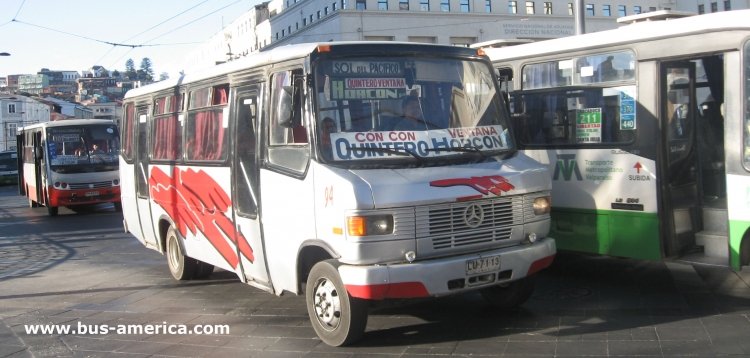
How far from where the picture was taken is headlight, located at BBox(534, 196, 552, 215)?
7141 mm

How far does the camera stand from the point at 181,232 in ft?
33.7

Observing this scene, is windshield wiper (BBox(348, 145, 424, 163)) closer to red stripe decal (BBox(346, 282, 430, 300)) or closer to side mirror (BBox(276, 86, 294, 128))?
side mirror (BBox(276, 86, 294, 128))

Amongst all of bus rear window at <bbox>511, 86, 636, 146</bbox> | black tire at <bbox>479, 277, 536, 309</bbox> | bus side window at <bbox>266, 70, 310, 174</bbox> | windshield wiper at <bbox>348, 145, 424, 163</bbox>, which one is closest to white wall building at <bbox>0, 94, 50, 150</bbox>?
bus rear window at <bbox>511, 86, 636, 146</bbox>

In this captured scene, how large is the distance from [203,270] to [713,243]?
6742 millimetres

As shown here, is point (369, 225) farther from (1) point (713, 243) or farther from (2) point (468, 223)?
(1) point (713, 243)

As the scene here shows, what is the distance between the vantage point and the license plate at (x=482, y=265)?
6.57 metres

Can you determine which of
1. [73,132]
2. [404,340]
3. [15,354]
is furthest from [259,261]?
[73,132]

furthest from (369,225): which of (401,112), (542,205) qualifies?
(542,205)

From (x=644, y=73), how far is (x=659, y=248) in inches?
74.8

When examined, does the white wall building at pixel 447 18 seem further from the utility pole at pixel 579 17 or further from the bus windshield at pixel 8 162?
the utility pole at pixel 579 17

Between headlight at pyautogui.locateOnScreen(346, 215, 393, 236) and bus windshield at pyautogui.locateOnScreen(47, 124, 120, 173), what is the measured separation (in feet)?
58.2

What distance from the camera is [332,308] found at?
6.82 m

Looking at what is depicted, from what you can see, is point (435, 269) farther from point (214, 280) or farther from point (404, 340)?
point (214, 280)

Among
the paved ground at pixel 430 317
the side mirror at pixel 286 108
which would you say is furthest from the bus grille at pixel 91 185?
the side mirror at pixel 286 108
